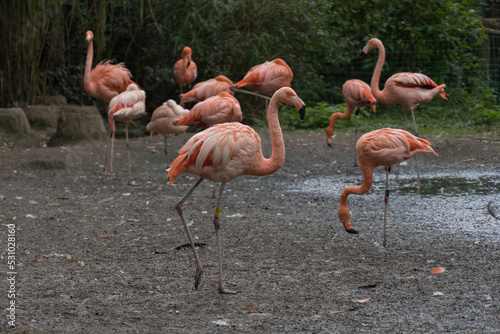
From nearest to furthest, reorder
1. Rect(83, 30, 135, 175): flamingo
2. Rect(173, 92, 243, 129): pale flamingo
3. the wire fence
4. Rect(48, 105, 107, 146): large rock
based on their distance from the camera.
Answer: Rect(173, 92, 243, 129): pale flamingo
Rect(83, 30, 135, 175): flamingo
Rect(48, 105, 107, 146): large rock
the wire fence

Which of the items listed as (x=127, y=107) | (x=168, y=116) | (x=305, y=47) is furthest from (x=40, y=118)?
(x=305, y=47)

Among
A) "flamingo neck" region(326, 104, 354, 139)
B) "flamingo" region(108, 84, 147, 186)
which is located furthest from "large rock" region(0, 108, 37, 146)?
"flamingo neck" region(326, 104, 354, 139)

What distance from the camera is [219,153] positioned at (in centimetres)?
363

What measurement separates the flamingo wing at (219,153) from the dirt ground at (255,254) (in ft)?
2.19

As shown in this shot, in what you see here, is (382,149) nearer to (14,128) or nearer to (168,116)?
(168,116)

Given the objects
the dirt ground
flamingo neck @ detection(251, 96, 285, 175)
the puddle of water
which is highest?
flamingo neck @ detection(251, 96, 285, 175)

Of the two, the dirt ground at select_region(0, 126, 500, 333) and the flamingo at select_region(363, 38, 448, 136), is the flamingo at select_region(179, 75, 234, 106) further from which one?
the flamingo at select_region(363, 38, 448, 136)

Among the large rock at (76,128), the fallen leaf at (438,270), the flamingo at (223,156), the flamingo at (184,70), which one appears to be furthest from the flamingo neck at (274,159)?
the flamingo at (184,70)

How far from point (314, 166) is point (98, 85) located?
3221mm

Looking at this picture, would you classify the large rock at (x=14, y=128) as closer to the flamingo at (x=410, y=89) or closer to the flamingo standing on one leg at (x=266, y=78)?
the flamingo standing on one leg at (x=266, y=78)

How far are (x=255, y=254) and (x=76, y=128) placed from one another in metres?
5.92

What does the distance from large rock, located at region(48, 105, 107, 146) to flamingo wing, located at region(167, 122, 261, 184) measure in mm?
5975

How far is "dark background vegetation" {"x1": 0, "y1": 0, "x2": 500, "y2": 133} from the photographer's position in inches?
452

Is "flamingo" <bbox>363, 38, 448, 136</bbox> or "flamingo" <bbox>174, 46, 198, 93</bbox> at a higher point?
"flamingo" <bbox>174, 46, 198, 93</bbox>
